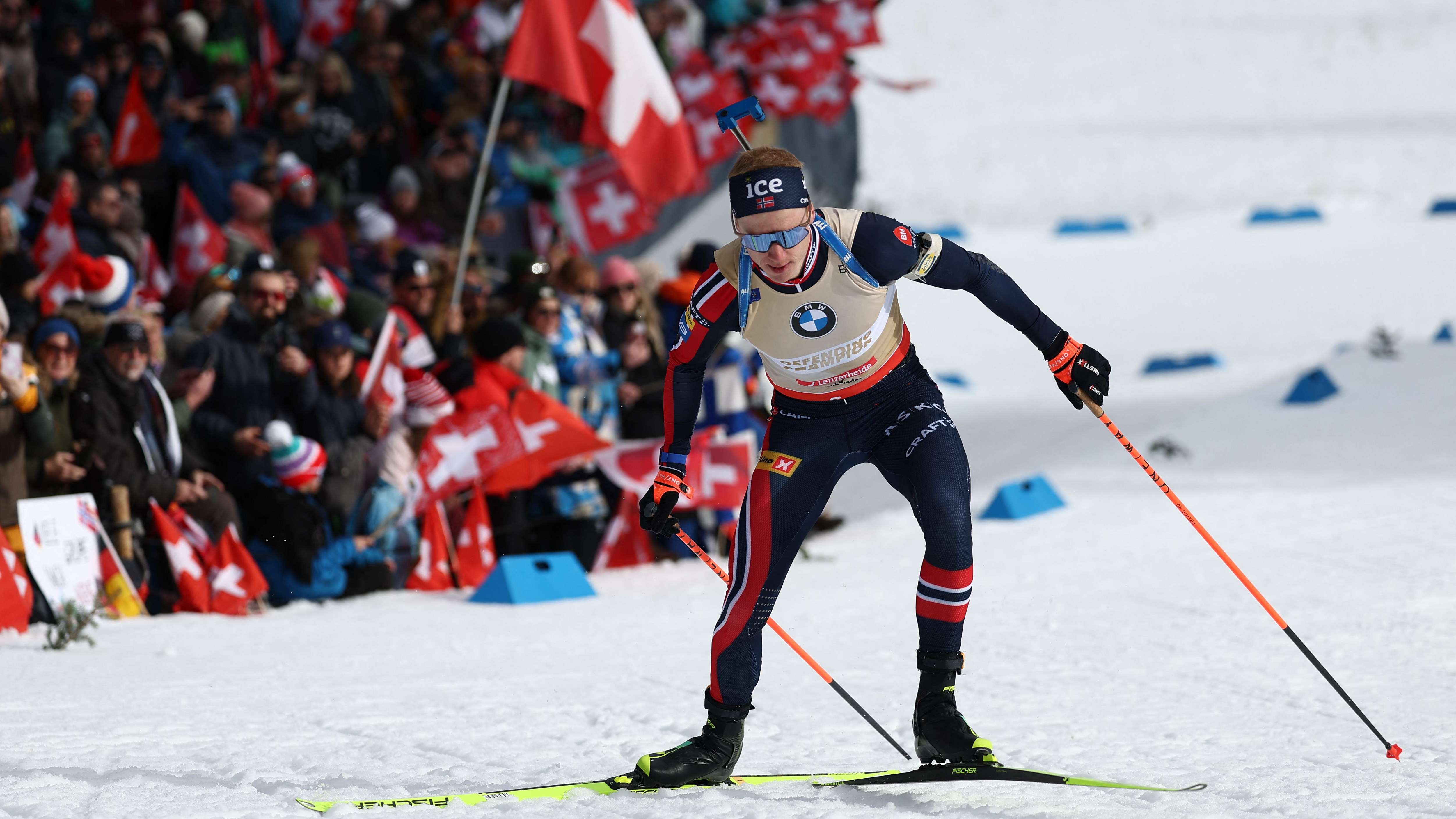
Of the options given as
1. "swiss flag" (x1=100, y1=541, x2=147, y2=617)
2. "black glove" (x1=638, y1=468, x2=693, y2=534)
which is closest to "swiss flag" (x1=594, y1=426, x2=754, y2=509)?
"swiss flag" (x1=100, y1=541, x2=147, y2=617)

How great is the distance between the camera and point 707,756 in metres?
4.39

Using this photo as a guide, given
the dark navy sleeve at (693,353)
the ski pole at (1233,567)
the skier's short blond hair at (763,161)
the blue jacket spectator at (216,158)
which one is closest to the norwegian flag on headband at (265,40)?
the blue jacket spectator at (216,158)

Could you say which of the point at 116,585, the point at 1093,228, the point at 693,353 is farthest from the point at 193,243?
the point at 1093,228

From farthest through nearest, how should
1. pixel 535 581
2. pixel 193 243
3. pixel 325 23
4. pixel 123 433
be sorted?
1. pixel 325 23
2. pixel 193 243
3. pixel 535 581
4. pixel 123 433

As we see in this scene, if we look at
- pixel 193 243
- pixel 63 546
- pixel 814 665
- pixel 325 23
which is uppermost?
pixel 325 23

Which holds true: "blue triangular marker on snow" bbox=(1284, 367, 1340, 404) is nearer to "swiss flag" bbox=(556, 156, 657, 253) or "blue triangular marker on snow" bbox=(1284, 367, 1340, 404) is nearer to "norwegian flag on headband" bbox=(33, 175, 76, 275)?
"swiss flag" bbox=(556, 156, 657, 253)

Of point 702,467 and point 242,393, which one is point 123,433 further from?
point 702,467

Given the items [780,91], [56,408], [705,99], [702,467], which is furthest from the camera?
[780,91]

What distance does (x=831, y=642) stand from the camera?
6668 mm

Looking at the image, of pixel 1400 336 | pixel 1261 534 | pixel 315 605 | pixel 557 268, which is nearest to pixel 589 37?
pixel 557 268

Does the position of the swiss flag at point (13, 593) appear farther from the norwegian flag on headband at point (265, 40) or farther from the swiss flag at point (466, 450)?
the norwegian flag on headband at point (265, 40)

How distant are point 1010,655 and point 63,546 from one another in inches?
157

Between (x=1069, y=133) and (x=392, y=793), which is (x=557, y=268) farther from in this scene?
(x=1069, y=133)

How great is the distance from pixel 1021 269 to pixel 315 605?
12840mm
